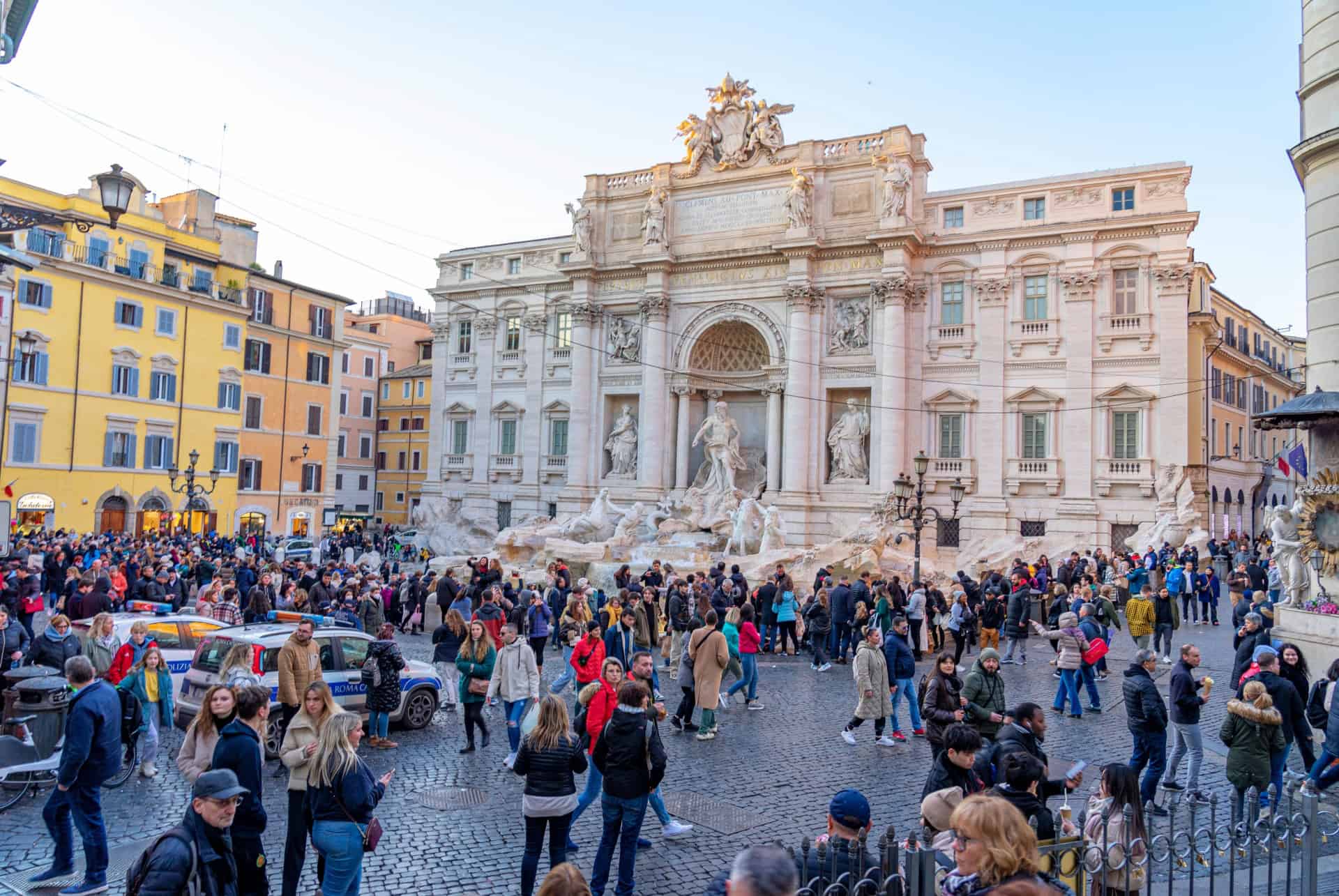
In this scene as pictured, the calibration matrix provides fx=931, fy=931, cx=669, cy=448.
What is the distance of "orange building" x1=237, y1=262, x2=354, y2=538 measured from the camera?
128ft

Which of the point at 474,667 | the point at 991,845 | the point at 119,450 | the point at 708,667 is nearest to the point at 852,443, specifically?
the point at 708,667

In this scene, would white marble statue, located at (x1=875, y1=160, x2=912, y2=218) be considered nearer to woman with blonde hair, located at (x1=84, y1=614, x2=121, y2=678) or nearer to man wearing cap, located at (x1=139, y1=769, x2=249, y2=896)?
A: woman with blonde hair, located at (x1=84, y1=614, x2=121, y2=678)

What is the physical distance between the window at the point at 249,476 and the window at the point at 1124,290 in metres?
33.3

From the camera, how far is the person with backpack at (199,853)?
4.05m

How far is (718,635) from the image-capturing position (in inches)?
424

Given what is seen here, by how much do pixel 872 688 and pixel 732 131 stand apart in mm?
28699

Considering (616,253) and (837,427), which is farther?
(616,253)

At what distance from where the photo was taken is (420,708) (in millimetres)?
11234

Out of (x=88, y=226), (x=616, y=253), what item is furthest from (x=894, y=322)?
(x=88, y=226)

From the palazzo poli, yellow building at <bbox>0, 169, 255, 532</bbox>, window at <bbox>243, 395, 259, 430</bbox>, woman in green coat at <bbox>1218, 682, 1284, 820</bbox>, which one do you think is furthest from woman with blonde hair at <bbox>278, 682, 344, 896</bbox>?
window at <bbox>243, 395, 259, 430</bbox>

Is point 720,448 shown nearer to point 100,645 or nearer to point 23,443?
point 23,443

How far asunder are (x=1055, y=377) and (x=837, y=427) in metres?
7.25

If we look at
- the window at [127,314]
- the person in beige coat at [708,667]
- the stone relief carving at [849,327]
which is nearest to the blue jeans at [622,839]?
the person in beige coat at [708,667]

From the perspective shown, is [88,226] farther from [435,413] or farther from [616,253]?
[435,413]
